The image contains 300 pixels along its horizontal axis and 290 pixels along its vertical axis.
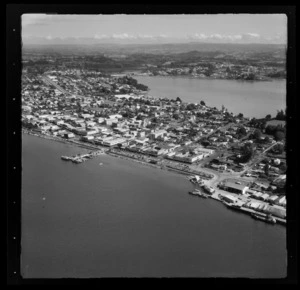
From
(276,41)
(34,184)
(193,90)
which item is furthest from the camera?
(193,90)

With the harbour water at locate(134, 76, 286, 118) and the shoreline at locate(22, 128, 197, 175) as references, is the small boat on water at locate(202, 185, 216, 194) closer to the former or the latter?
the shoreline at locate(22, 128, 197, 175)

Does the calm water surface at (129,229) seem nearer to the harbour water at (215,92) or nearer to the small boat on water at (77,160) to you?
the small boat on water at (77,160)

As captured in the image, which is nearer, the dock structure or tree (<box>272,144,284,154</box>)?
tree (<box>272,144,284,154</box>)

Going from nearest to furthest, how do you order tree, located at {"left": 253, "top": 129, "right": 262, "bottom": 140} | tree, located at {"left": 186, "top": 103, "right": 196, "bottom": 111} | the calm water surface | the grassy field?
the calm water surface → the grassy field → tree, located at {"left": 253, "top": 129, "right": 262, "bottom": 140} → tree, located at {"left": 186, "top": 103, "right": 196, "bottom": 111}

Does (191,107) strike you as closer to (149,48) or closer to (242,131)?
(242,131)

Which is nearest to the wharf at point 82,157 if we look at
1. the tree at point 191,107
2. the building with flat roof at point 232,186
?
the tree at point 191,107

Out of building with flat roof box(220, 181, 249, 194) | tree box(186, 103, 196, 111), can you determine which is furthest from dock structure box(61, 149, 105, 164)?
building with flat roof box(220, 181, 249, 194)
